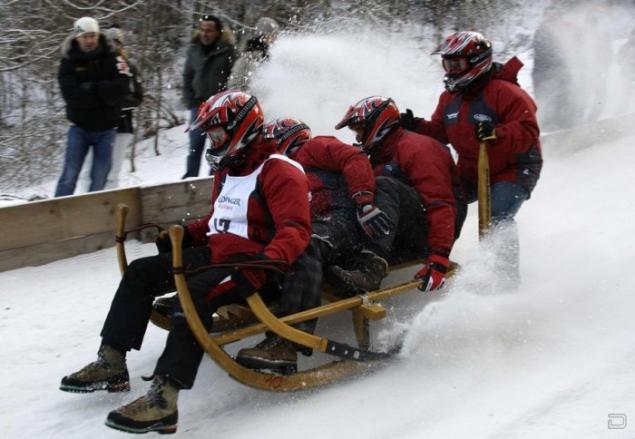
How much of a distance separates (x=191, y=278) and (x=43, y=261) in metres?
2.57

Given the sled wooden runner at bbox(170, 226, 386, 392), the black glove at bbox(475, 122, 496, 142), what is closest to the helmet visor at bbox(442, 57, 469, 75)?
the black glove at bbox(475, 122, 496, 142)

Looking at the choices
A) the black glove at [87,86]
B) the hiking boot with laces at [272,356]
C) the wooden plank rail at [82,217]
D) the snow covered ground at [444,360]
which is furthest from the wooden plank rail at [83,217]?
the hiking boot with laces at [272,356]

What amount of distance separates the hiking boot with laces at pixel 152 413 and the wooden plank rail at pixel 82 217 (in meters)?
2.74

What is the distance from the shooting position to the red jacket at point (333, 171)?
445 cm

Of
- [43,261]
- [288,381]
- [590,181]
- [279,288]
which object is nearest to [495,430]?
[288,381]

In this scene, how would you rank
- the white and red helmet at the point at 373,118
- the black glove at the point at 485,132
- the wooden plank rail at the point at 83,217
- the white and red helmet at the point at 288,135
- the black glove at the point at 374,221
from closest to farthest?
1. the black glove at the point at 374,221
2. the black glove at the point at 485,132
3. the white and red helmet at the point at 373,118
4. the white and red helmet at the point at 288,135
5. the wooden plank rail at the point at 83,217

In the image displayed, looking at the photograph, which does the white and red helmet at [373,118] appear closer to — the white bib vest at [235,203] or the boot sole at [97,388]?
the white bib vest at [235,203]

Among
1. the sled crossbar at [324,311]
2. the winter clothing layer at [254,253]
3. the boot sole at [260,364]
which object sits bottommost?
the boot sole at [260,364]

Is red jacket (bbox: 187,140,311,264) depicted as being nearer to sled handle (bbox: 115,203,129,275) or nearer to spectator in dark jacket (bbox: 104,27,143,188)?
sled handle (bbox: 115,203,129,275)

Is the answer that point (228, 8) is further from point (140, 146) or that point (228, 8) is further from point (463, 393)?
point (463, 393)

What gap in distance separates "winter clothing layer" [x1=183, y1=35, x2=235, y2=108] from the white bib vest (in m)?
3.39

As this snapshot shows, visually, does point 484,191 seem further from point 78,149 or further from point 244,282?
point 78,149

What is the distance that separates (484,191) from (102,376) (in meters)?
2.52

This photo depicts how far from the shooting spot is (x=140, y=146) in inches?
449
